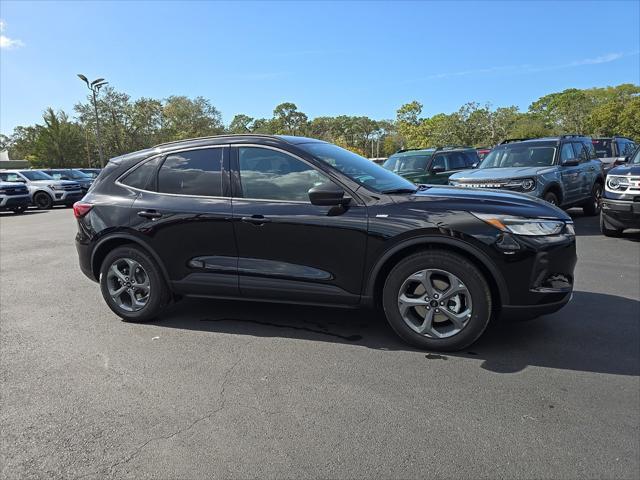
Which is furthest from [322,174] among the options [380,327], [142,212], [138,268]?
[138,268]

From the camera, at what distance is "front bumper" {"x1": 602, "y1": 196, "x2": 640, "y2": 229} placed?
7616 millimetres

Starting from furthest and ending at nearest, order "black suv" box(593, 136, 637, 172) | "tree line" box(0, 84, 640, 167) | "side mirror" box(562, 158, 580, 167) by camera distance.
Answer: "tree line" box(0, 84, 640, 167) < "black suv" box(593, 136, 637, 172) < "side mirror" box(562, 158, 580, 167)

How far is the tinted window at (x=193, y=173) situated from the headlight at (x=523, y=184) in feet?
20.2

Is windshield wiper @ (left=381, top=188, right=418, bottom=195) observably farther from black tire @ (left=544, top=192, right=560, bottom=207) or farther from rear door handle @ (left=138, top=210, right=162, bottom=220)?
black tire @ (left=544, top=192, right=560, bottom=207)

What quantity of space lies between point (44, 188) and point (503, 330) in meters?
21.9

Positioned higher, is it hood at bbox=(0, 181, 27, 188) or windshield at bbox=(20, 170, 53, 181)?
windshield at bbox=(20, 170, 53, 181)

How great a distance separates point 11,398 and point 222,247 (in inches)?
73.6

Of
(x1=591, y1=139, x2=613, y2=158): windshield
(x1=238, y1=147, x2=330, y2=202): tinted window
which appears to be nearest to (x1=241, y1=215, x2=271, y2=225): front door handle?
(x1=238, y1=147, x2=330, y2=202): tinted window

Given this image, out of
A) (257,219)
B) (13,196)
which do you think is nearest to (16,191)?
(13,196)

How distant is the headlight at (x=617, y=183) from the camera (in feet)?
25.3

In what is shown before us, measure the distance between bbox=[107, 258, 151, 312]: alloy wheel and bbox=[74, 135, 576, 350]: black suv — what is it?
0.4 inches

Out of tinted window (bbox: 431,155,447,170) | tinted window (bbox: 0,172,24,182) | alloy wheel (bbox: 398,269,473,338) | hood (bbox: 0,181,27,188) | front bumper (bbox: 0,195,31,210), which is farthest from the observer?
tinted window (bbox: 0,172,24,182)

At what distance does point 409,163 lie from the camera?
1252cm

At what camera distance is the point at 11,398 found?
3.18 metres
